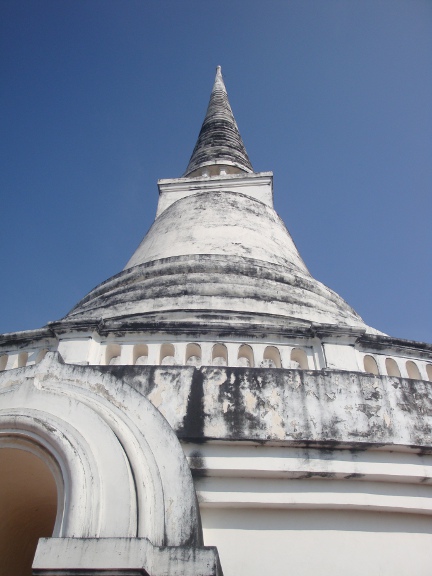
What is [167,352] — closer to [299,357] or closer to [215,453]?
[299,357]

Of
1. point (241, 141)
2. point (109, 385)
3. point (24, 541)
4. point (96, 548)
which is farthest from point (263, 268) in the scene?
point (241, 141)

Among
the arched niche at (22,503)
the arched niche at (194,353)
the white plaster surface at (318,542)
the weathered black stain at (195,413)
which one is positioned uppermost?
the arched niche at (194,353)

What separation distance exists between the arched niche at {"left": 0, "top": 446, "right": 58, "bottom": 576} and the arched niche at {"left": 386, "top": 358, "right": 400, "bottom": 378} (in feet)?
10.7

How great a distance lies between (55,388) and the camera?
402cm

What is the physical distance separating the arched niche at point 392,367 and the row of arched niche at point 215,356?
2.84 ft

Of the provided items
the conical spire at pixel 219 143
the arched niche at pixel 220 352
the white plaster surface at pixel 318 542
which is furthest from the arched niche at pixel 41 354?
the conical spire at pixel 219 143

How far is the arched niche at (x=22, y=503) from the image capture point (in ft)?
12.9

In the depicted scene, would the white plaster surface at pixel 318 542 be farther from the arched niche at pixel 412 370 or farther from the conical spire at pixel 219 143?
the conical spire at pixel 219 143

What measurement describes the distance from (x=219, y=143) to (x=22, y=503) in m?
14.1

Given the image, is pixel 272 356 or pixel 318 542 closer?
pixel 318 542

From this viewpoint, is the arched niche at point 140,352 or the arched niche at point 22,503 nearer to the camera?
the arched niche at point 22,503

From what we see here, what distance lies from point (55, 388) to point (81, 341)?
3.59 ft

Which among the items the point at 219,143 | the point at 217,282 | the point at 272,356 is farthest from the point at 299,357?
the point at 219,143

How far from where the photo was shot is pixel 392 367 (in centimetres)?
525
